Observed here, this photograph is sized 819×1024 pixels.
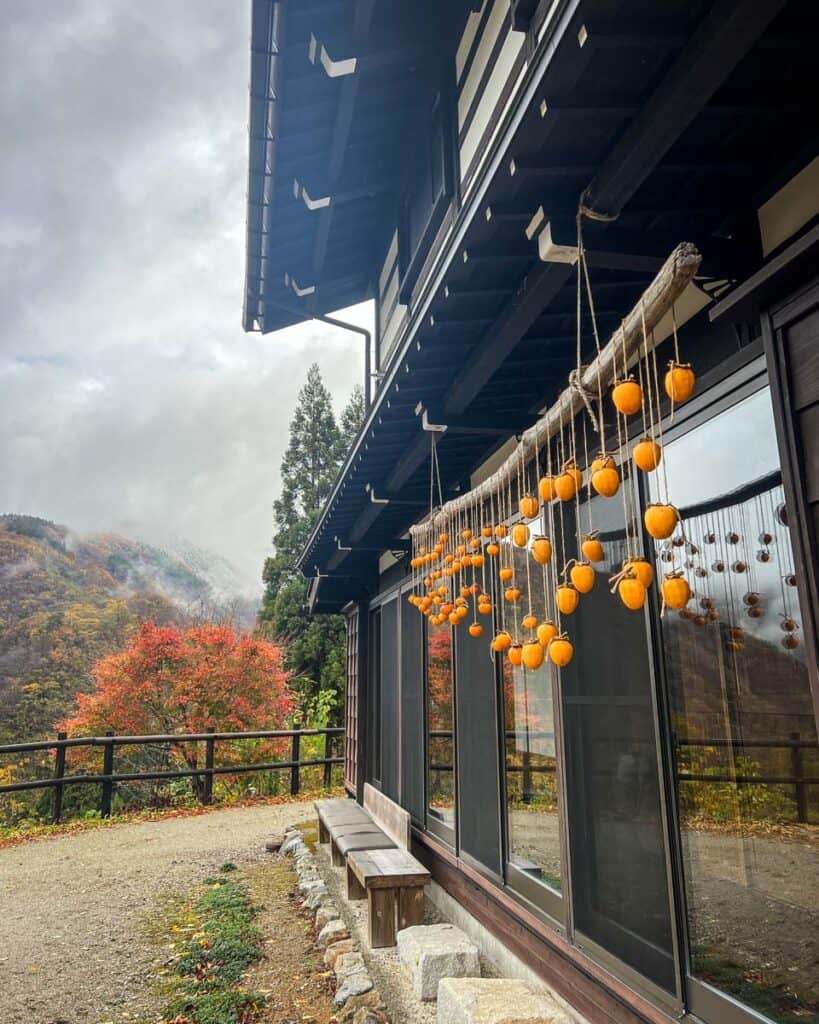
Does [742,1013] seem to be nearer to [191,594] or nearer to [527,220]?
[527,220]

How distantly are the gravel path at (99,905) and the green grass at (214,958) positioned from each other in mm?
171

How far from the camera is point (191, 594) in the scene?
37188mm

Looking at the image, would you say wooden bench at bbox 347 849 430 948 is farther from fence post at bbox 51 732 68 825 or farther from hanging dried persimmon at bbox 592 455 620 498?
fence post at bbox 51 732 68 825

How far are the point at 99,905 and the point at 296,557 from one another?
13439 millimetres

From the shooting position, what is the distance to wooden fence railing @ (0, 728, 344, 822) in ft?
28.7

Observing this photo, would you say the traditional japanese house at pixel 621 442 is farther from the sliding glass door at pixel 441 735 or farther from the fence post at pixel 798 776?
the sliding glass door at pixel 441 735

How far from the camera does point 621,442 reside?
7.60ft

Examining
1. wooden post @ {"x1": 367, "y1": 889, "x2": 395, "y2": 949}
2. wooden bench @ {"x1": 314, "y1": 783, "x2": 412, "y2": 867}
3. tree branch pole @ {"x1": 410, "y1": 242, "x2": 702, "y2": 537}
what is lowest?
wooden post @ {"x1": 367, "y1": 889, "x2": 395, "y2": 949}

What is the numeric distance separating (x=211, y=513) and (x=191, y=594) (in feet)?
65.5

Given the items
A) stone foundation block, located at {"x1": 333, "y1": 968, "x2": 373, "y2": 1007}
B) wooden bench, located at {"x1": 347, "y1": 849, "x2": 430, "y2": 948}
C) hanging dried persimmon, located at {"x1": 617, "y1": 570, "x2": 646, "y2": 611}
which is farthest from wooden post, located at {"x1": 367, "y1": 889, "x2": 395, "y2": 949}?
hanging dried persimmon, located at {"x1": 617, "y1": 570, "x2": 646, "y2": 611}

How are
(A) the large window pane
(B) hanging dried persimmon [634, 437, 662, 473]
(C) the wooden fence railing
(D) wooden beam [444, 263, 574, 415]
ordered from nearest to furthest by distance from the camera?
(B) hanging dried persimmon [634, 437, 662, 473] < (D) wooden beam [444, 263, 574, 415] < (A) the large window pane < (C) the wooden fence railing

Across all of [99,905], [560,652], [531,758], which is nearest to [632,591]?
[560,652]

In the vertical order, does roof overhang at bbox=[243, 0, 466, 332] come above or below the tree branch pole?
above

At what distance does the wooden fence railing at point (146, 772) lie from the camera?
8758 mm
